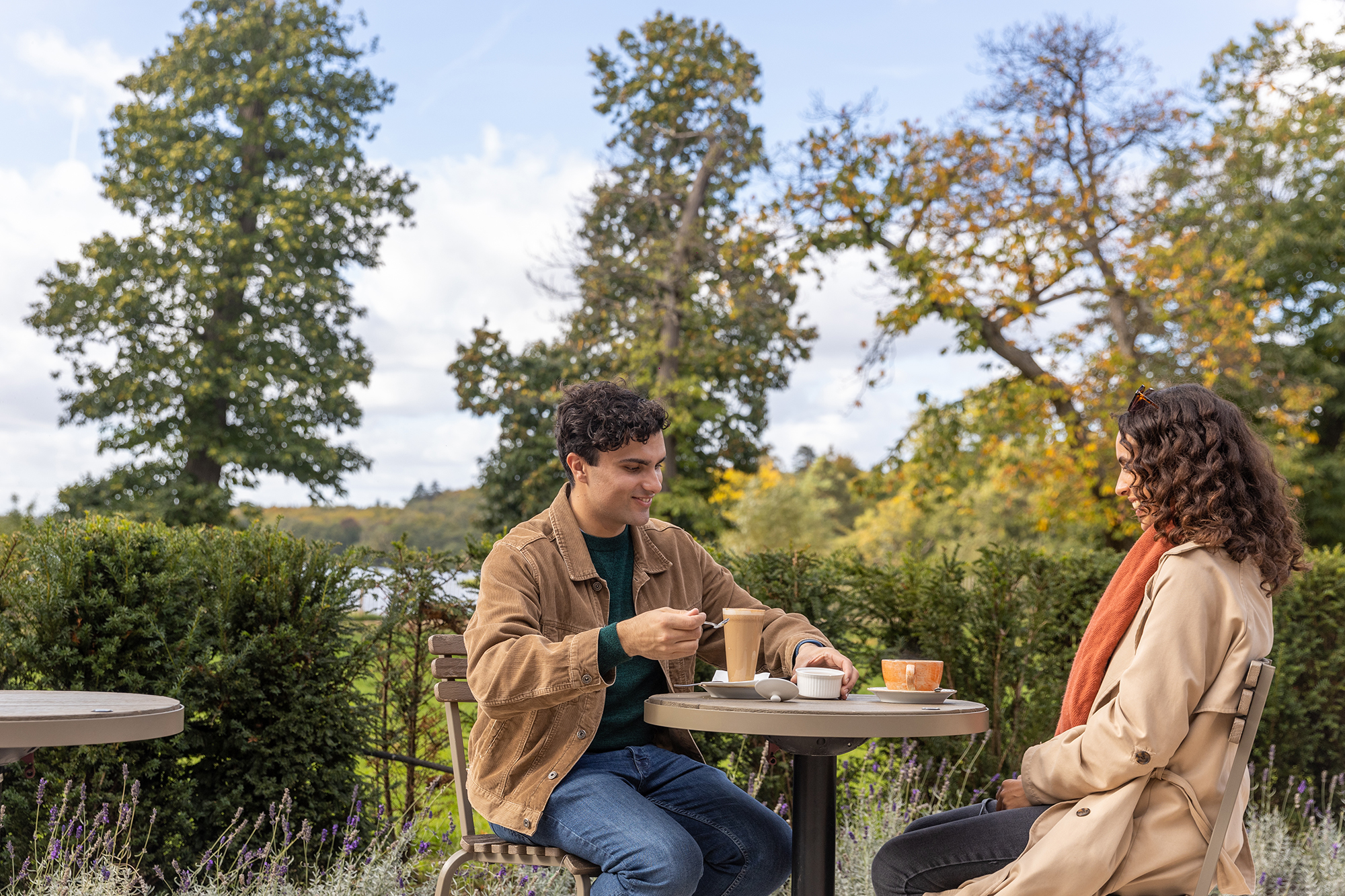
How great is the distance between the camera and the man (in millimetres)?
2297

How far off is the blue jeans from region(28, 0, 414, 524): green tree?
1772 cm

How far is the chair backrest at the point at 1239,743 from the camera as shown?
6.55 feet

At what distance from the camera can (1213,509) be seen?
215cm

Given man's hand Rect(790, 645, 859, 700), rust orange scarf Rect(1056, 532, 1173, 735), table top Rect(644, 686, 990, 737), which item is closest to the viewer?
table top Rect(644, 686, 990, 737)

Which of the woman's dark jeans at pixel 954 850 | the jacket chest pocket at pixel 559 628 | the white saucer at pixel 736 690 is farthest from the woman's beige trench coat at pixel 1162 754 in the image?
the jacket chest pocket at pixel 559 628

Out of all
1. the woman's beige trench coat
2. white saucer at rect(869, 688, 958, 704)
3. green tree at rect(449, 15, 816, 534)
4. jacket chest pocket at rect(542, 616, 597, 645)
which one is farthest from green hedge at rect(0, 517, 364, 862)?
green tree at rect(449, 15, 816, 534)

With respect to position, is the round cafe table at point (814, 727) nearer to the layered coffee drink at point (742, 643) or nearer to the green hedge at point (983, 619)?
the layered coffee drink at point (742, 643)

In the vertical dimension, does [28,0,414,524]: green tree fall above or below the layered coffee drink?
above

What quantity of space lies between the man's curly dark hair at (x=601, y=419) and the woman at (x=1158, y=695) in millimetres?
1086

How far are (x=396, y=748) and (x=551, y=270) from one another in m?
12.0

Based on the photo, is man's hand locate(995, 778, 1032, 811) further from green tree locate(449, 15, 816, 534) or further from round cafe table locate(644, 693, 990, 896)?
green tree locate(449, 15, 816, 534)

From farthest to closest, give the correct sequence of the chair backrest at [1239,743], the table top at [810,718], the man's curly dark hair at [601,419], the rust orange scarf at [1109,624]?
1. the man's curly dark hair at [601,419]
2. the rust orange scarf at [1109,624]
3. the table top at [810,718]
4. the chair backrest at [1239,743]

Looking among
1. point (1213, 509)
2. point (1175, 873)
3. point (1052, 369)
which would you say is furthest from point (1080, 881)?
point (1052, 369)

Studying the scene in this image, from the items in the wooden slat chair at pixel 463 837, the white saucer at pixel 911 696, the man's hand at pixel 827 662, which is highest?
the man's hand at pixel 827 662
